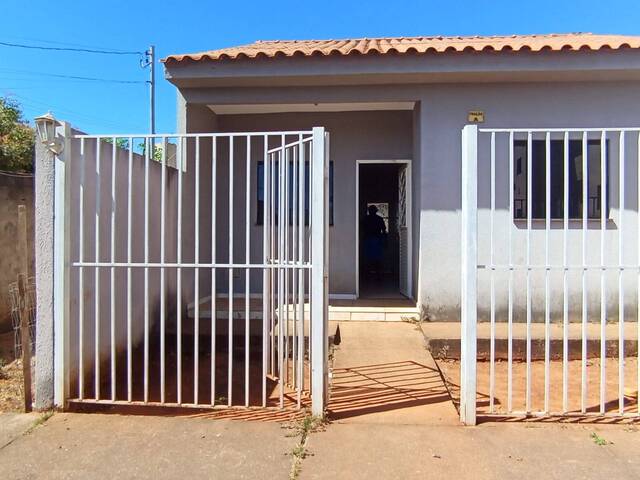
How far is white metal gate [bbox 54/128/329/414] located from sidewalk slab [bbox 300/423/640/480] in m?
0.50

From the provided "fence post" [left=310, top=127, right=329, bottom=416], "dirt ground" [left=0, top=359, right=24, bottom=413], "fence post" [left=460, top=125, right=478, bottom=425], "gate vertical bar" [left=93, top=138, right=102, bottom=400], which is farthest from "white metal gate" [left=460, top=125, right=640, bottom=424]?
"dirt ground" [left=0, top=359, right=24, bottom=413]

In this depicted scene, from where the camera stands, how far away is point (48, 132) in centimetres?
377

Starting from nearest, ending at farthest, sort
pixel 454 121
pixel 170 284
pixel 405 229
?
pixel 170 284
pixel 454 121
pixel 405 229

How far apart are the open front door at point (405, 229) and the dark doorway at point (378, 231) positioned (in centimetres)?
116

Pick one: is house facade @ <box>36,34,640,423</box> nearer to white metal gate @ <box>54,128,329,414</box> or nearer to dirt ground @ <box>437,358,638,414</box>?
white metal gate @ <box>54,128,329,414</box>

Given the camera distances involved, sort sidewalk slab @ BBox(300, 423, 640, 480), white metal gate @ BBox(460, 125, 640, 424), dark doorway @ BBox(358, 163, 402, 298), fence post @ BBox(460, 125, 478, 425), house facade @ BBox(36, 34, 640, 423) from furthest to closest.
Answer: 1. dark doorway @ BBox(358, 163, 402, 298)
2. white metal gate @ BBox(460, 125, 640, 424)
3. house facade @ BBox(36, 34, 640, 423)
4. fence post @ BBox(460, 125, 478, 425)
5. sidewalk slab @ BBox(300, 423, 640, 480)

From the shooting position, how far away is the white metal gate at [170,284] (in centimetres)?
371

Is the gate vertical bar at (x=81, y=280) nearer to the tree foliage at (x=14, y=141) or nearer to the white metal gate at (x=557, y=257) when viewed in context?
the white metal gate at (x=557, y=257)

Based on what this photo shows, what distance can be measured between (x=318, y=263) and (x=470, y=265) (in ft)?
A: 3.75

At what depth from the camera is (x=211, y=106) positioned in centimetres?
701

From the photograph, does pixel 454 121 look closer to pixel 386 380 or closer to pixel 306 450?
pixel 386 380

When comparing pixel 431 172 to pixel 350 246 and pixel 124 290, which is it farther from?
pixel 124 290

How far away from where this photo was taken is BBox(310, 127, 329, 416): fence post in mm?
3619

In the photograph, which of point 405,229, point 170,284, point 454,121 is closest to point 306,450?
point 170,284
